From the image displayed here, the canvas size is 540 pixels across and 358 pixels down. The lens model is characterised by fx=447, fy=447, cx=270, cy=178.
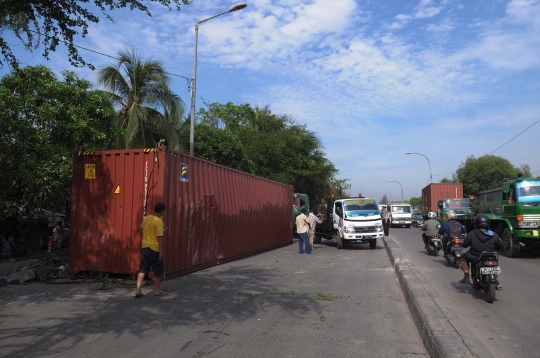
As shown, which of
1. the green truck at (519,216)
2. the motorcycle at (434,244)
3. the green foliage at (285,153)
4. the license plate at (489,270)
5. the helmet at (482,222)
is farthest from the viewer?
the green foliage at (285,153)

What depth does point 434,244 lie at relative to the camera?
1414cm

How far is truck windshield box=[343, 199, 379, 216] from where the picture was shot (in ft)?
58.5

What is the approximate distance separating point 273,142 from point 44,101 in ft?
62.9

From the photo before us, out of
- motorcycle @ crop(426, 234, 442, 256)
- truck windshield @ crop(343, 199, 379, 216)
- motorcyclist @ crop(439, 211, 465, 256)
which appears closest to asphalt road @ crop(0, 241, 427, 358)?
motorcyclist @ crop(439, 211, 465, 256)

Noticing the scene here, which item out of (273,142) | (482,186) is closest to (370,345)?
(273,142)

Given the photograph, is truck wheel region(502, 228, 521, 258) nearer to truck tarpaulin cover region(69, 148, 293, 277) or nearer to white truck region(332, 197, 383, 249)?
white truck region(332, 197, 383, 249)

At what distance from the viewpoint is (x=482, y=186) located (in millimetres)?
59188

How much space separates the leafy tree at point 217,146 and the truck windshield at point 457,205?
41.3ft

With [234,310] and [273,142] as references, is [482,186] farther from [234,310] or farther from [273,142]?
[234,310]

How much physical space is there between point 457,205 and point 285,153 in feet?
41.2

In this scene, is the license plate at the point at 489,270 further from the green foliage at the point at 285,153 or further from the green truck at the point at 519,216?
the green foliage at the point at 285,153

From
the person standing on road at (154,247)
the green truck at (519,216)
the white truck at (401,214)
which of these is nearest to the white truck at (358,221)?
the green truck at (519,216)

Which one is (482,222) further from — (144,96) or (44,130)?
(144,96)

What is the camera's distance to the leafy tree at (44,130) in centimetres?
1247
